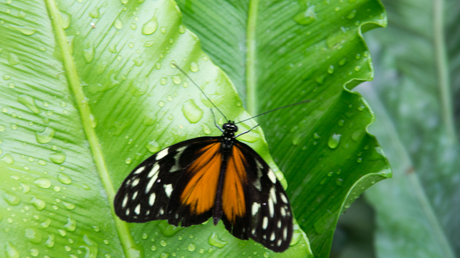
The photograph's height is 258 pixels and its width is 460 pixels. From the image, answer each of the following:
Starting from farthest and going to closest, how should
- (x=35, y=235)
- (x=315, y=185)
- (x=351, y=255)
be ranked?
(x=351, y=255) < (x=315, y=185) < (x=35, y=235)

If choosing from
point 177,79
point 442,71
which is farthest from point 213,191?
point 442,71

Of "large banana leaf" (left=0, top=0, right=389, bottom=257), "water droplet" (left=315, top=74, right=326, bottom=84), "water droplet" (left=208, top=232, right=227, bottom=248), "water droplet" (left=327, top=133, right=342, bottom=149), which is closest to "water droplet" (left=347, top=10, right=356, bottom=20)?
"large banana leaf" (left=0, top=0, right=389, bottom=257)

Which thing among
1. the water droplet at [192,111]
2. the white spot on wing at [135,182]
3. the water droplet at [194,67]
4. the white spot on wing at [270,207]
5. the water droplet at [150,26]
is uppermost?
the water droplet at [150,26]

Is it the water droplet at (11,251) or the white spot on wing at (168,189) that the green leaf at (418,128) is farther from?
the water droplet at (11,251)

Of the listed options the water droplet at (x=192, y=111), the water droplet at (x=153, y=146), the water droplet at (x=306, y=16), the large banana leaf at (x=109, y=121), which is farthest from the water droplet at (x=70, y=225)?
the water droplet at (x=306, y=16)

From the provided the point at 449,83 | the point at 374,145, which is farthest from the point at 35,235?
the point at 449,83

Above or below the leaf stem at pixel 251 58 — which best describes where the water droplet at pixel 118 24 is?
below

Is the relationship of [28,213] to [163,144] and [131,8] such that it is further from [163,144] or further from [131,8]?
[131,8]
